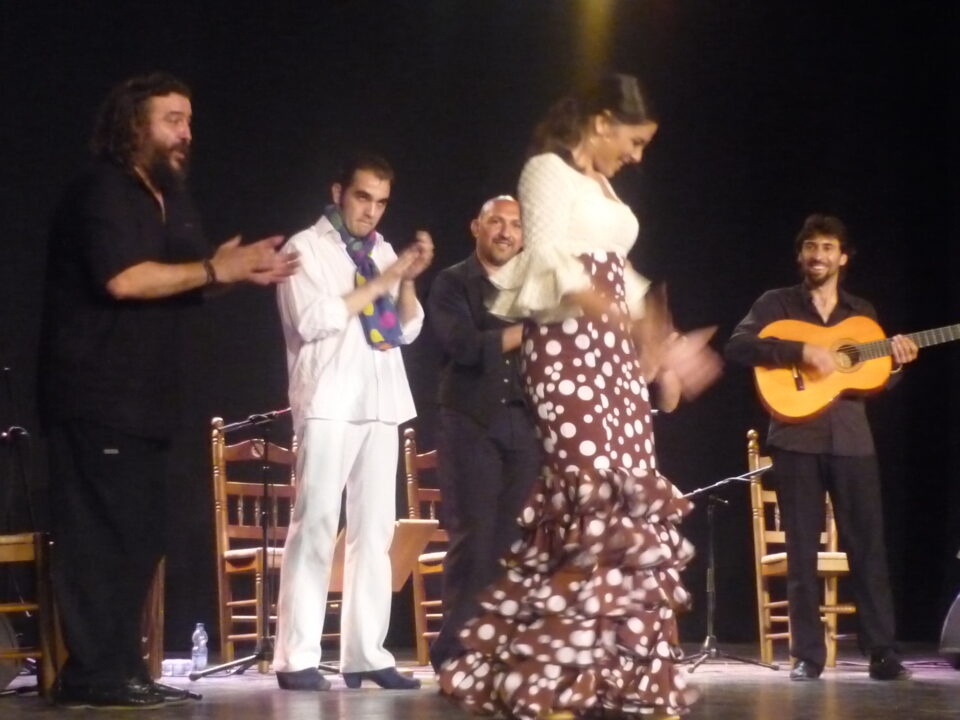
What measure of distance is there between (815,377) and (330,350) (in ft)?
6.05

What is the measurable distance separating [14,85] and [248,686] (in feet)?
9.38

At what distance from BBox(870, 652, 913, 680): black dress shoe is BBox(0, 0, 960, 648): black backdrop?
2175 millimetres

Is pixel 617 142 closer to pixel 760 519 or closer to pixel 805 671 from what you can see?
pixel 805 671

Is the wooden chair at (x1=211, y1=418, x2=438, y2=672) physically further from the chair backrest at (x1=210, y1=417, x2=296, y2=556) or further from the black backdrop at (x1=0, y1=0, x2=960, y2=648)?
the black backdrop at (x1=0, y1=0, x2=960, y2=648)

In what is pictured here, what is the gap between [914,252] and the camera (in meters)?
7.14

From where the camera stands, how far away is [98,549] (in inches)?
137

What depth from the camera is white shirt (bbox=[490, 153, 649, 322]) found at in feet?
9.29

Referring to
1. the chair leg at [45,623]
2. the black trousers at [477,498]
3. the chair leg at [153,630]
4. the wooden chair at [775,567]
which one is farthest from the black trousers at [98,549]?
the wooden chair at [775,567]

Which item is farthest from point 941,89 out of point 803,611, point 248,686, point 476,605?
point 248,686

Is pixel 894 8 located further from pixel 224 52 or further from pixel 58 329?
pixel 58 329

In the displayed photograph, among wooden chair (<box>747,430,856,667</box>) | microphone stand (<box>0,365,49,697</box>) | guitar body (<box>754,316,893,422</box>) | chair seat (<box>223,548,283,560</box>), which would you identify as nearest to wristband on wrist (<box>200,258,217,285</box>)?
microphone stand (<box>0,365,49,697</box>)

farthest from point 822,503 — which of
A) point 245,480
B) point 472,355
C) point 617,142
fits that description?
point 245,480

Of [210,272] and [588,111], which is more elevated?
[588,111]

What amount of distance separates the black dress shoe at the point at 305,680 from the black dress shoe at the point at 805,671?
1635 millimetres
